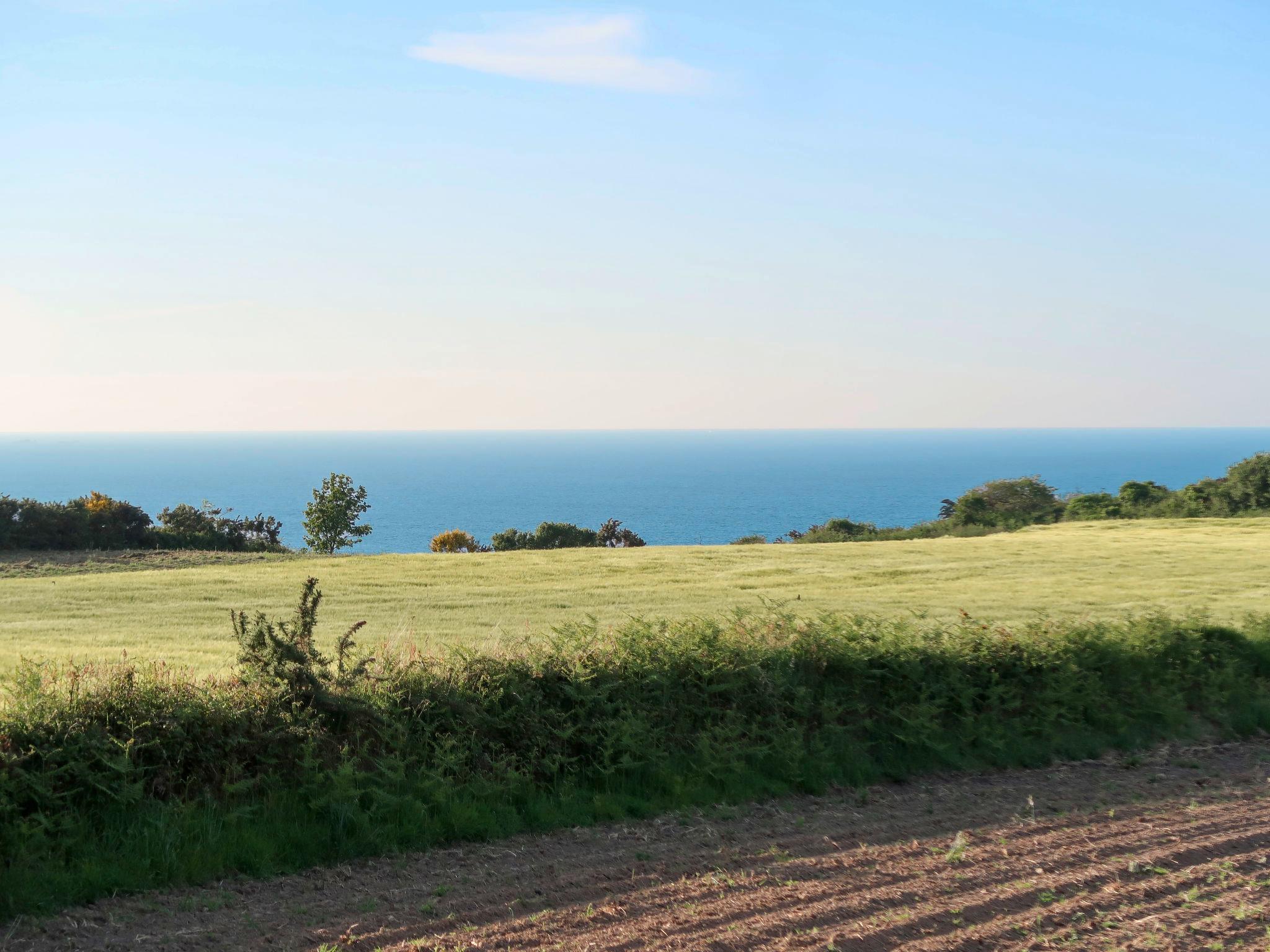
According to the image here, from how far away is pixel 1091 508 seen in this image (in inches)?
1660

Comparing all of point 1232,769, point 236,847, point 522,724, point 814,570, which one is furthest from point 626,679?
point 814,570

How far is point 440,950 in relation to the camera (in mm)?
5535

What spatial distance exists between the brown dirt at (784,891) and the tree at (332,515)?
43676 millimetres

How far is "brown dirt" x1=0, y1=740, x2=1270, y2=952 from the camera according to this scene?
5773 millimetres

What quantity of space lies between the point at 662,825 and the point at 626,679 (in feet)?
5.49

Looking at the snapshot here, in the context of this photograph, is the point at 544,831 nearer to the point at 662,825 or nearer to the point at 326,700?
the point at 662,825

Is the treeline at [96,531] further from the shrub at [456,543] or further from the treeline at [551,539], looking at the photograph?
the shrub at [456,543]

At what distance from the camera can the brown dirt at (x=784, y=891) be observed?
577 cm

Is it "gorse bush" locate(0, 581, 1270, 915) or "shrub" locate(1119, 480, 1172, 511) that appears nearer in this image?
"gorse bush" locate(0, 581, 1270, 915)

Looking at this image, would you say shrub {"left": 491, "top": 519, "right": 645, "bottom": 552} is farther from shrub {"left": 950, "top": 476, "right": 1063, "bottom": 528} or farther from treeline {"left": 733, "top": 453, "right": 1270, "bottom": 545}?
shrub {"left": 950, "top": 476, "right": 1063, "bottom": 528}

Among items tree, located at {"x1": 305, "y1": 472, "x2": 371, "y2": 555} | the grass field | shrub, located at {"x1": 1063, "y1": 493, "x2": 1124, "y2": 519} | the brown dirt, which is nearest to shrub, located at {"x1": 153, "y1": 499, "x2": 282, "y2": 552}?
tree, located at {"x1": 305, "y1": 472, "x2": 371, "y2": 555}

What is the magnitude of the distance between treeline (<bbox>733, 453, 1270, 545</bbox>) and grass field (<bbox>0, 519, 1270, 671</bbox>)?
731cm

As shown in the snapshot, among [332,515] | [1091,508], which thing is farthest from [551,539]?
[1091,508]

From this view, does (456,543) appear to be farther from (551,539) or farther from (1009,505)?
(1009,505)
